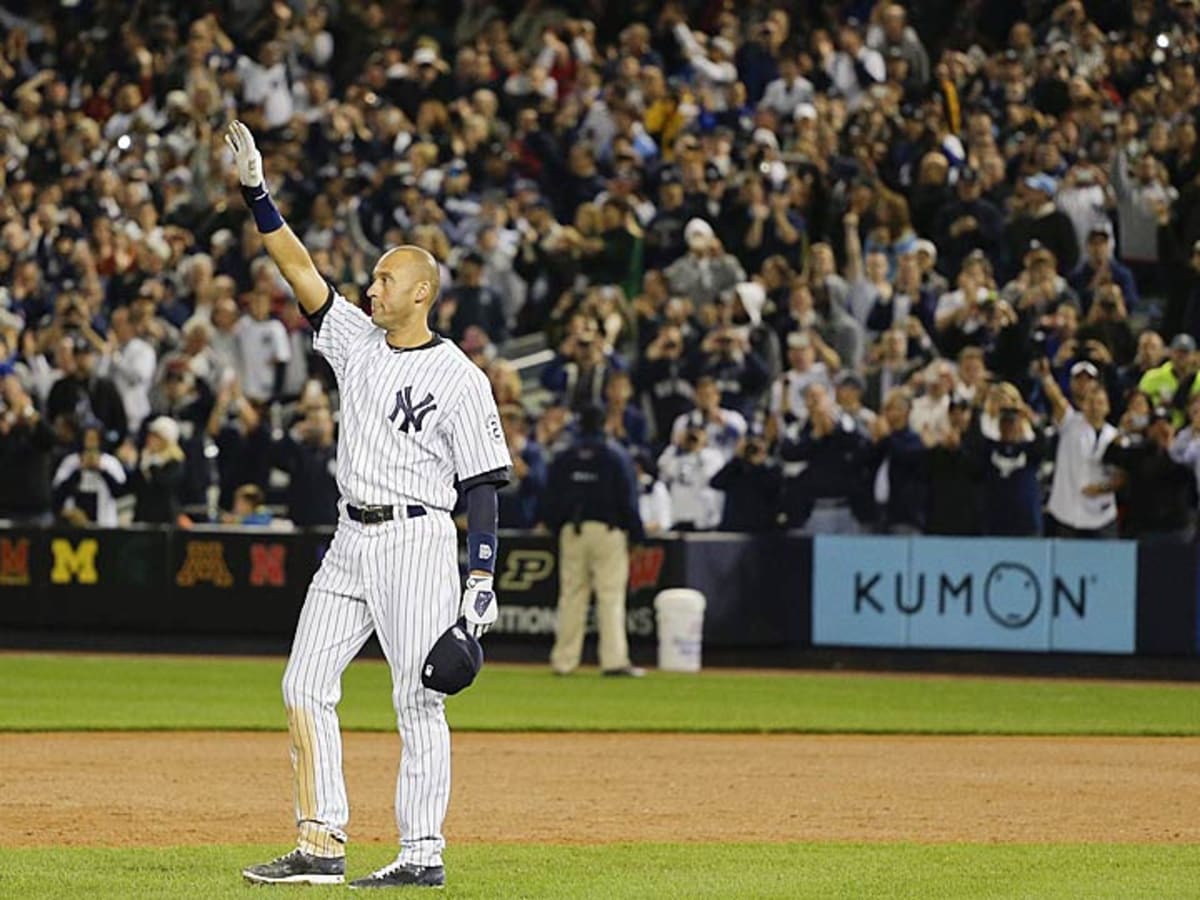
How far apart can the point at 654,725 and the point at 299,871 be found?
8.03 meters

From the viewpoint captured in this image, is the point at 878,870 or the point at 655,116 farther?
the point at 655,116

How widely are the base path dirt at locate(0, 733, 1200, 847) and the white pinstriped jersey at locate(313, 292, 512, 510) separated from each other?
7.70 feet

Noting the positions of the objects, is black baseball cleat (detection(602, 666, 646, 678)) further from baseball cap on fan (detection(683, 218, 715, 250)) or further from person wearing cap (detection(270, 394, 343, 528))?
baseball cap on fan (detection(683, 218, 715, 250))

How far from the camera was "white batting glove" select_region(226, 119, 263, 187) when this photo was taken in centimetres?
909

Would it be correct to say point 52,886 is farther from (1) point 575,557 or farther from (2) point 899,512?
(2) point 899,512

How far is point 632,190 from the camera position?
81.1 ft

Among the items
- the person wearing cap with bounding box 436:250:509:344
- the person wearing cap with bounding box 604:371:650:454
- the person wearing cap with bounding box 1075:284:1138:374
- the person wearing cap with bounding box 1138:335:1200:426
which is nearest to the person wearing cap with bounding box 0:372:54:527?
the person wearing cap with bounding box 436:250:509:344

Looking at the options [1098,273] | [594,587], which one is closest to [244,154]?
[594,587]

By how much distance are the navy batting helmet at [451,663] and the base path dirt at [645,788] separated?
2.21 meters

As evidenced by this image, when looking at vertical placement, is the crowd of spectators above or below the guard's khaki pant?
above

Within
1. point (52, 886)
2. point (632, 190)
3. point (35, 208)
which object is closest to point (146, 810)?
point (52, 886)

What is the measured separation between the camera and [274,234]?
915 centimetres

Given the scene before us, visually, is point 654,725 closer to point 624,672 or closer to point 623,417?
point 624,672

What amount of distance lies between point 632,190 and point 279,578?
5569 mm
